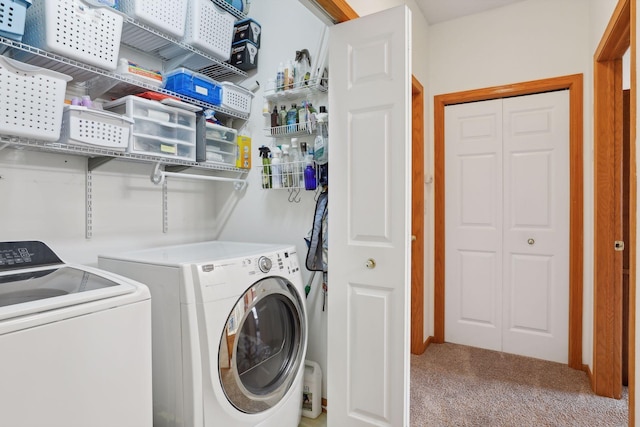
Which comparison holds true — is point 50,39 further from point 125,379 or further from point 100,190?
point 125,379

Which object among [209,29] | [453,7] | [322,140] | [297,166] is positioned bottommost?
[297,166]

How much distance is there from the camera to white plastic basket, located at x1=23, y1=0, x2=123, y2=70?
4.46 feet

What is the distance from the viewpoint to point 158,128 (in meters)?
1.82

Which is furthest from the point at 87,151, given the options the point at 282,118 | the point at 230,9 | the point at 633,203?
the point at 633,203

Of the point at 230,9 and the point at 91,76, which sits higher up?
the point at 230,9

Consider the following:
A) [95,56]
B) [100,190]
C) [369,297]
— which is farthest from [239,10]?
[369,297]

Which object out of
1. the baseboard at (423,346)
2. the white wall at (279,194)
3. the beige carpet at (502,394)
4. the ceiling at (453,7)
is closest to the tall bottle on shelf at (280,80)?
the white wall at (279,194)

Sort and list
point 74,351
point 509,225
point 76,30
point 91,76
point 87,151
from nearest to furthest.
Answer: point 74,351 → point 76,30 → point 87,151 → point 91,76 → point 509,225

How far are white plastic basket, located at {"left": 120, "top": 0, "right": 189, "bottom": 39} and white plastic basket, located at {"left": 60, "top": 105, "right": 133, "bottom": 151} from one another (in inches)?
19.9

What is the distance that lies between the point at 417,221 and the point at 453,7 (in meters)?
1.69

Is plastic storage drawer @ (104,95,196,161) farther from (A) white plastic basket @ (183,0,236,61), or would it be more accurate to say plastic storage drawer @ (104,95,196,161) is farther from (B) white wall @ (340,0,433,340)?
(B) white wall @ (340,0,433,340)

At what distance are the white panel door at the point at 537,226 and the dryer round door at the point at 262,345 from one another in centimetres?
190

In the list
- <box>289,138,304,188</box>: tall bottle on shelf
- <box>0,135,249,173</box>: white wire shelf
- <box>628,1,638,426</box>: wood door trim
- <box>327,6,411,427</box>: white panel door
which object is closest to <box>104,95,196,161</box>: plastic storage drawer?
<box>0,135,249,173</box>: white wire shelf

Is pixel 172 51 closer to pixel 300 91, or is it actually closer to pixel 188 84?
pixel 188 84
